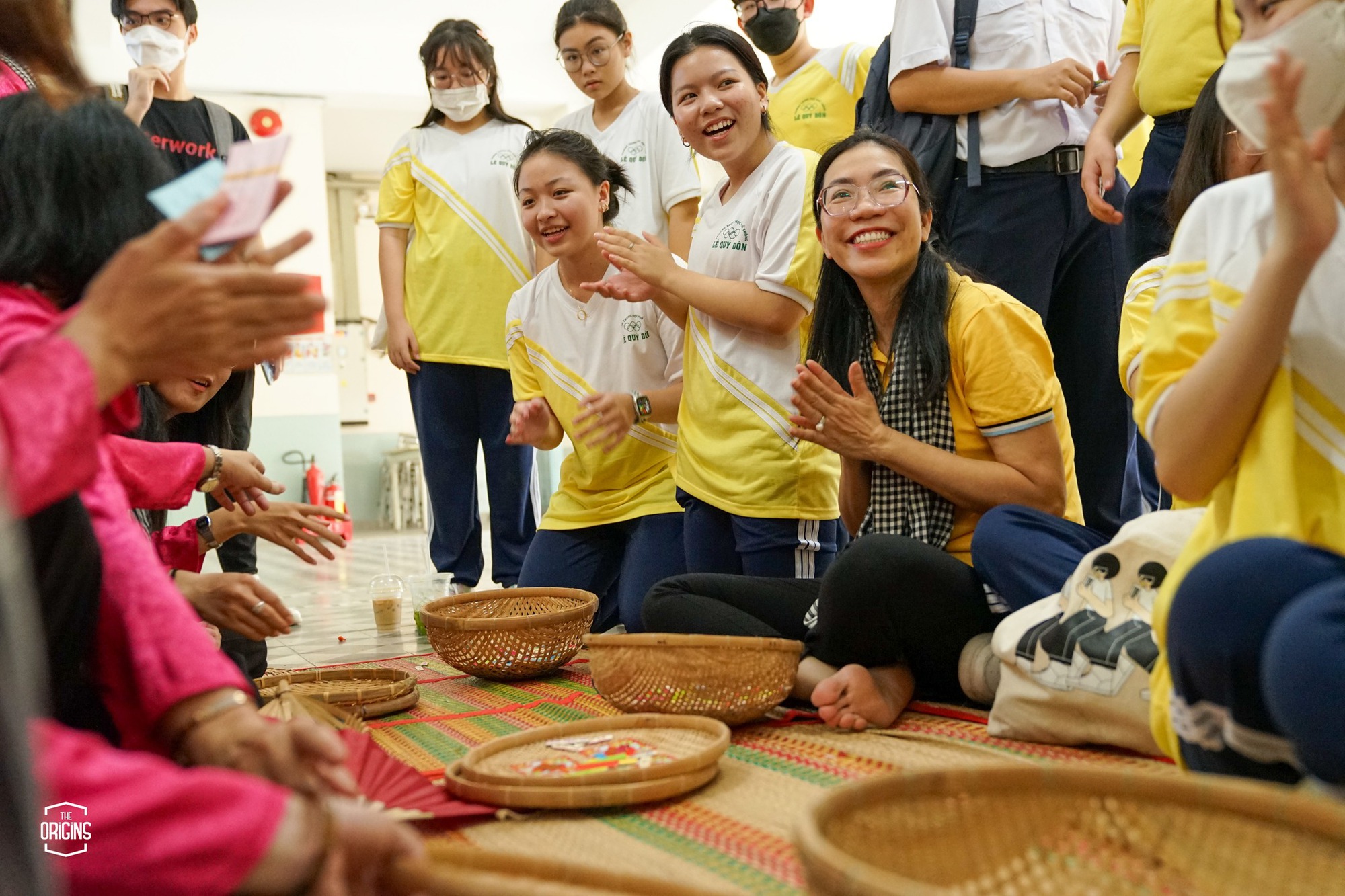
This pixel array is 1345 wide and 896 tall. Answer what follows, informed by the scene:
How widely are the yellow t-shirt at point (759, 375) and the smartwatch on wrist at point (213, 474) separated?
2.99 ft

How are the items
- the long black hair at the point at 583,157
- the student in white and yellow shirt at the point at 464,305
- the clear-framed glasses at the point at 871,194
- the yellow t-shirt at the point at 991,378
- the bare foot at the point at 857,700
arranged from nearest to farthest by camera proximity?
1. the bare foot at the point at 857,700
2. the yellow t-shirt at the point at 991,378
3. the clear-framed glasses at the point at 871,194
4. the long black hair at the point at 583,157
5. the student in white and yellow shirt at the point at 464,305

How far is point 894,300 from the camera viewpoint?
196 centimetres

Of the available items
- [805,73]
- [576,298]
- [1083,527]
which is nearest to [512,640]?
[576,298]

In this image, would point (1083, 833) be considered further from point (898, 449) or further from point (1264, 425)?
point (898, 449)

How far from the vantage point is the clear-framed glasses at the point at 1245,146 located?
1.46m

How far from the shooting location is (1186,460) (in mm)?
1040

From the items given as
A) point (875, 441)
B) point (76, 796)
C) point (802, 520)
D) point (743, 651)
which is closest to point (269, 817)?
point (76, 796)

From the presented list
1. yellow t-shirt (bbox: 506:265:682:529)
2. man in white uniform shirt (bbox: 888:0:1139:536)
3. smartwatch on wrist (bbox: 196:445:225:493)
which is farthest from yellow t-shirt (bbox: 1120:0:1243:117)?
smartwatch on wrist (bbox: 196:445:225:493)

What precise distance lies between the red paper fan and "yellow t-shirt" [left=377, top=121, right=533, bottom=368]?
188 cm

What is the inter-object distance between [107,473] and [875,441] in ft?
3.82

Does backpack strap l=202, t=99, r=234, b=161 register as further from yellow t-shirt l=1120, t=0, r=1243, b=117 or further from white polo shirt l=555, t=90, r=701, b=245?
yellow t-shirt l=1120, t=0, r=1243, b=117

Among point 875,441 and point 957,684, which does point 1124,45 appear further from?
point 957,684

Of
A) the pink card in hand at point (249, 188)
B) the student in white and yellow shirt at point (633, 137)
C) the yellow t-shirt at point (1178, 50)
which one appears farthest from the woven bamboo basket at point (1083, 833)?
the student in white and yellow shirt at point (633, 137)

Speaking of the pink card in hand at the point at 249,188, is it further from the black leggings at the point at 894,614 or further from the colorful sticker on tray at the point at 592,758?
the black leggings at the point at 894,614
